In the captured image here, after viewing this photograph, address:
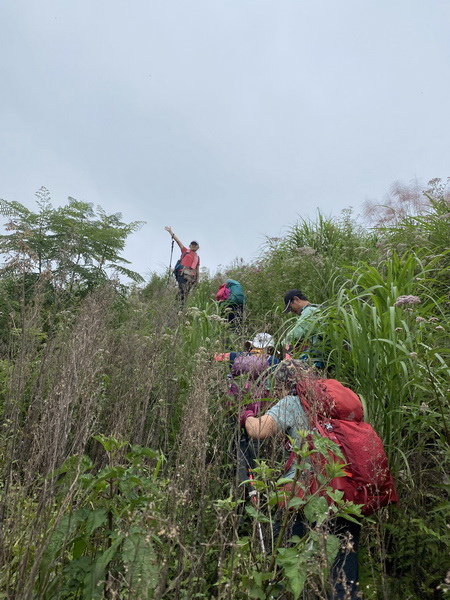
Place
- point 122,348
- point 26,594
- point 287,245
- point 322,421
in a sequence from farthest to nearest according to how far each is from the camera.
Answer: point 287,245 → point 122,348 → point 322,421 → point 26,594

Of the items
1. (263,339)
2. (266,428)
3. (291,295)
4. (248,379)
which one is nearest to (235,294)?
(291,295)

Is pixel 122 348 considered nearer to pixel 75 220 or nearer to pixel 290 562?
pixel 290 562

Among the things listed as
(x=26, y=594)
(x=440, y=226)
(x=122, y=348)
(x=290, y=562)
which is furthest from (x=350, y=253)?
(x=26, y=594)

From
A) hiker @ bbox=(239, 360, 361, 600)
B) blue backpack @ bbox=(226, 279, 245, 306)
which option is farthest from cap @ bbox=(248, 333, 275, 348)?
blue backpack @ bbox=(226, 279, 245, 306)

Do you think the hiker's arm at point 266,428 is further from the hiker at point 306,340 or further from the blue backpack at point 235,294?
the blue backpack at point 235,294

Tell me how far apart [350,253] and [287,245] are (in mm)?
1564

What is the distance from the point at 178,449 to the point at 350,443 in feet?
3.45

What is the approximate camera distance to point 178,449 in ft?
8.23

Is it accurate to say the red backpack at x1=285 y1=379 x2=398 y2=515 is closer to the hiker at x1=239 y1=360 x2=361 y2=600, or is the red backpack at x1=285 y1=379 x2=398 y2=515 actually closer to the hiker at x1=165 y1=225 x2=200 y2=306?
the hiker at x1=239 y1=360 x2=361 y2=600

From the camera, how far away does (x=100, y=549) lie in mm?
1723

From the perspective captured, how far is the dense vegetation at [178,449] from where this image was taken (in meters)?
1.46

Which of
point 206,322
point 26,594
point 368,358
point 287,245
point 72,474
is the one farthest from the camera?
point 287,245

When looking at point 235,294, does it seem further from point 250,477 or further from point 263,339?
point 250,477

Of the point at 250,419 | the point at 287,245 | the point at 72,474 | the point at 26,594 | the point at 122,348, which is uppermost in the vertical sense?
the point at 287,245
